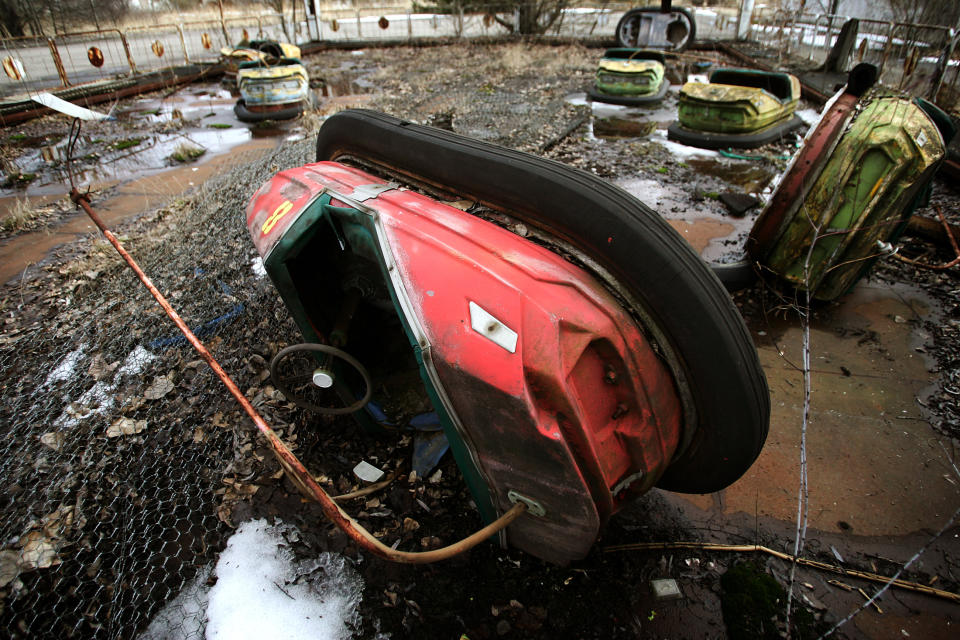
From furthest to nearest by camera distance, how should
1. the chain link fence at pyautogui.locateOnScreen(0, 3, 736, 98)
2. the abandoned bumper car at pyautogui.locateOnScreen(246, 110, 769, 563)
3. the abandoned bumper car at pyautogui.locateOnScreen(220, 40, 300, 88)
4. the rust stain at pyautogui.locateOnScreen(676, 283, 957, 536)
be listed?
1. the chain link fence at pyautogui.locateOnScreen(0, 3, 736, 98)
2. the abandoned bumper car at pyautogui.locateOnScreen(220, 40, 300, 88)
3. the rust stain at pyautogui.locateOnScreen(676, 283, 957, 536)
4. the abandoned bumper car at pyautogui.locateOnScreen(246, 110, 769, 563)

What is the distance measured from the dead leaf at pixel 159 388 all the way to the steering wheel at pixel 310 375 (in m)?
0.64

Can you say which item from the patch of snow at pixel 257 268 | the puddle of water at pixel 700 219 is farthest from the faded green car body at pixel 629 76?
the patch of snow at pixel 257 268

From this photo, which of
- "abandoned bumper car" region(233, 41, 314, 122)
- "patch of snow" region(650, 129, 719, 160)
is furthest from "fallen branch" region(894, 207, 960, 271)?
"abandoned bumper car" region(233, 41, 314, 122)

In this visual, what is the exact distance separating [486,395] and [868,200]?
3040 mm

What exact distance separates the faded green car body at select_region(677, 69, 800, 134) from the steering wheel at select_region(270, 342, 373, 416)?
6.59m

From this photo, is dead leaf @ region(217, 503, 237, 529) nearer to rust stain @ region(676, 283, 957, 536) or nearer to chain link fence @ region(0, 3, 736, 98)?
rust stain @ region(676, 283, 957, 536)

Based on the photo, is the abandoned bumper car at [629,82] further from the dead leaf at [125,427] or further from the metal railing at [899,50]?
the dead leaf at [125,427]

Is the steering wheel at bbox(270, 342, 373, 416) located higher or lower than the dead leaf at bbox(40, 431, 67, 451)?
higher

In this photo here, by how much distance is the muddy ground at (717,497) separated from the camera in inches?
71.9

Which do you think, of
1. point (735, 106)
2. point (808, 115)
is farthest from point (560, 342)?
point (808, 115)

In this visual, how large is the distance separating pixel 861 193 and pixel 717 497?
2.20 meters

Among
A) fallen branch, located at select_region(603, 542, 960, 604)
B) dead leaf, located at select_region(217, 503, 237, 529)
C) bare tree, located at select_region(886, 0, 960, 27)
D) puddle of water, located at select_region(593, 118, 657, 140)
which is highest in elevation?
bare tree, located at select_region(886, 0, 960, 27)

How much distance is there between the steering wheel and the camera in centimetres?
199

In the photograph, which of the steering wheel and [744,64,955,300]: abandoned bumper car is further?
[744,64,955,300]: abandoned bumper car
